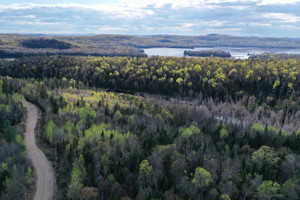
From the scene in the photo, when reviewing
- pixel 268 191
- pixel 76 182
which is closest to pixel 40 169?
pixel 76 182

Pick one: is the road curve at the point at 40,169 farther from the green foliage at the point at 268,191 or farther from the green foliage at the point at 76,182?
the green foliage at the point at 268,191

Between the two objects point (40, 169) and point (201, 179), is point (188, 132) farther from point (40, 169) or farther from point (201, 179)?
point (40, 169)

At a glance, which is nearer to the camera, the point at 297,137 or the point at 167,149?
the point at 167,149

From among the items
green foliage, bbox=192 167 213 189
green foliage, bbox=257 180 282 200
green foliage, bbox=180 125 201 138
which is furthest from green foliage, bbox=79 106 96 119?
green foliage, bbox=257 180 282 200

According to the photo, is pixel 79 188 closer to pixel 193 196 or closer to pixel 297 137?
pixel 193 196

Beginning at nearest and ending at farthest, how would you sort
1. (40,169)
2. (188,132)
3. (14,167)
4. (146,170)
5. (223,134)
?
(14,167), (146,170), (40,169), (188,132), (223,134)

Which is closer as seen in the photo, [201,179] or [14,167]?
[201,179]

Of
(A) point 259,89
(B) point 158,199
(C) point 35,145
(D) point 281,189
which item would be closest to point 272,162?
(D) point 281,189

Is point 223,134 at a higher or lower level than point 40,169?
higher
